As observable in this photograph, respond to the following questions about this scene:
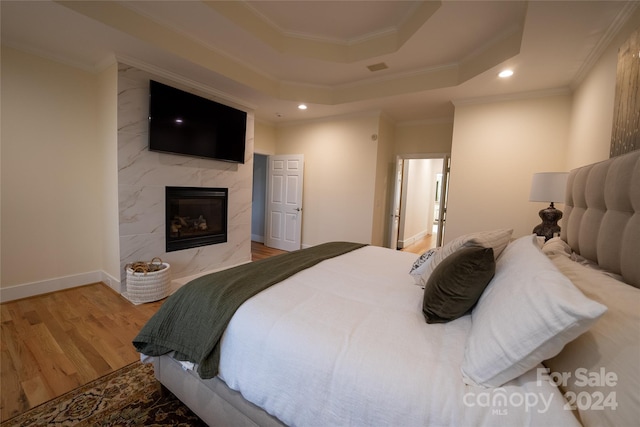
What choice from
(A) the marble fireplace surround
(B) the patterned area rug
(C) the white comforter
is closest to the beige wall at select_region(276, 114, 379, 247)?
(A) the marble fireplace surround

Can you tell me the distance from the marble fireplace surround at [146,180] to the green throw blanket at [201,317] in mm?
2015

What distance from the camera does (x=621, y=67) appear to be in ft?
5.98

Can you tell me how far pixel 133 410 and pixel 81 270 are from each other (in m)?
2.56

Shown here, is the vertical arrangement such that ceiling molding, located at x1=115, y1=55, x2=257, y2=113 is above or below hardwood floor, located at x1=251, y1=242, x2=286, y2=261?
above

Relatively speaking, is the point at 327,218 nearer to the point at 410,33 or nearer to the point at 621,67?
the point at 410,33

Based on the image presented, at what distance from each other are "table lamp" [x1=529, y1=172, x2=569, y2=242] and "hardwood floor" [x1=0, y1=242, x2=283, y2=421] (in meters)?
3.89

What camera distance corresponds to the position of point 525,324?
771 millimetres

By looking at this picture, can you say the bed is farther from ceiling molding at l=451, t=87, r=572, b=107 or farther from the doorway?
the doorway

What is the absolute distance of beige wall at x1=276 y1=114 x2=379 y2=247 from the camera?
4664 millimetres

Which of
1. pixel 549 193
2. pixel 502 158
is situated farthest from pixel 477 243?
pixel 502 158

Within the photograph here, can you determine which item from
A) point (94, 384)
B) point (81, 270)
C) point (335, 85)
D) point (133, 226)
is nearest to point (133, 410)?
point (94, 384)

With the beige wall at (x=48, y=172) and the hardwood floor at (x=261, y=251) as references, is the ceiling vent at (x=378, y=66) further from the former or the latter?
the hardwood floor at (x=261, y=251)

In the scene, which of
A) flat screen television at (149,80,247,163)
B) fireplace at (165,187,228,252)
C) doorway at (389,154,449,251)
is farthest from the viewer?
doorway at (389,154,449,251)

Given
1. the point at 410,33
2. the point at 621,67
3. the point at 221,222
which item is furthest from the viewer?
the point at 221,222
